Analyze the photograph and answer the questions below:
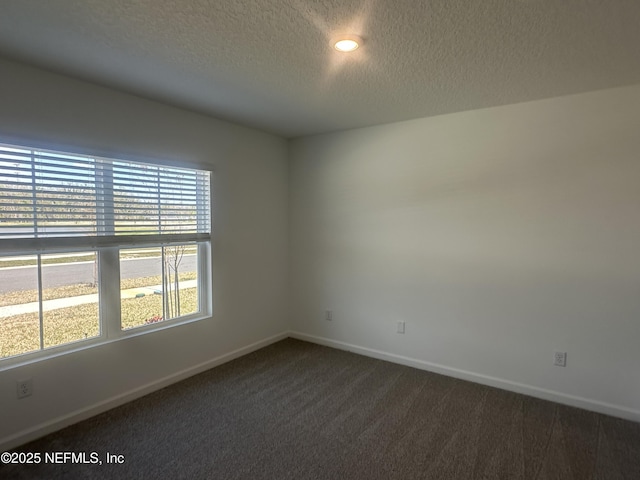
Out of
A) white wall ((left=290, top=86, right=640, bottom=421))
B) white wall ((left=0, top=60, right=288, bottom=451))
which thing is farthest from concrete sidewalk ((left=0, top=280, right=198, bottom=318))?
white wall ((left=290, top=86, right=640, bottom=421))

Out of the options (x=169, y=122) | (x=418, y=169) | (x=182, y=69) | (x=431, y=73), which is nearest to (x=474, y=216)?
(x=418, y=169)

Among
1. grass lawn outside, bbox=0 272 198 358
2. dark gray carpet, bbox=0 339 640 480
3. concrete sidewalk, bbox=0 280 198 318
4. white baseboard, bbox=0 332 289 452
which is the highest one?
concrete sidewalk, bbox=0 280 198 318

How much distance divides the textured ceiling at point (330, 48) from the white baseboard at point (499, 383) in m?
2.38

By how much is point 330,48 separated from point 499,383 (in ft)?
9.86

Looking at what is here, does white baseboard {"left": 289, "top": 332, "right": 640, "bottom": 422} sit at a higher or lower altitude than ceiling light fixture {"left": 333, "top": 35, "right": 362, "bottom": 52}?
lower

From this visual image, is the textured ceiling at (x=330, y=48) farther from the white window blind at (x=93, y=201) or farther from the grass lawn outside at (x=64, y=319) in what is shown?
the grass lawn outside at (x=64, y=319)

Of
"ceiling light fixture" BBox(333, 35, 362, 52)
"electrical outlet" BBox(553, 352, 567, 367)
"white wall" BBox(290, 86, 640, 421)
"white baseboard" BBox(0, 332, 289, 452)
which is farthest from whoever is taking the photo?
"electrical outlet" BBox(553, 352, 567, 367)

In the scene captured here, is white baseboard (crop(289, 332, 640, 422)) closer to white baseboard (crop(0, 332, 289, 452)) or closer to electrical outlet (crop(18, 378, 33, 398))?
white baseboard (crop(0, 332, 289, 452))

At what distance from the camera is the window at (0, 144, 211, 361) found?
7.54 feet

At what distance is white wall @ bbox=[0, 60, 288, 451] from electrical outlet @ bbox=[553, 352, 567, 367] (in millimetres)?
2822

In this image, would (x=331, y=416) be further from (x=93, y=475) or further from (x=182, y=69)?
(x=182, y=69)

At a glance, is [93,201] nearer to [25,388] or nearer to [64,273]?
[64,273]

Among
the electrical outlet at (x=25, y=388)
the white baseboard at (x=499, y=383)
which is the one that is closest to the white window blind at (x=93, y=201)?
the electrical outlet at (x=25, y=388)

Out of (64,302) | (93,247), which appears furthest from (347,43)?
(64,302)
